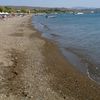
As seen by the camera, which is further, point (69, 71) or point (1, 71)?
point (69, 71)

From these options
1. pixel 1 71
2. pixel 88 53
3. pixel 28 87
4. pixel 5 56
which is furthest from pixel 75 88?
pixel 88 53

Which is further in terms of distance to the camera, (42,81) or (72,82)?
(72,82)

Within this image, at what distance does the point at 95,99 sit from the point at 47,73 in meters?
4.16

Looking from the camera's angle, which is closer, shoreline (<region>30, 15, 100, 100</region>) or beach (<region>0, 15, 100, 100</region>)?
beach (<region>0, 15, 100, 100</region>)

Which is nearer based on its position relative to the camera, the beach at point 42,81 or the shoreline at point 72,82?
the beach at point 42,81

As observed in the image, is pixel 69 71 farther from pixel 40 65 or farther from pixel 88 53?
pixel 88 53

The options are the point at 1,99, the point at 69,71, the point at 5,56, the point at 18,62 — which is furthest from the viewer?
the point at 5,56

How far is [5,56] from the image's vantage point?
1897 centimetres

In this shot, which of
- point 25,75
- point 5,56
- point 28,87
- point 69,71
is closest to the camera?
point 28,87

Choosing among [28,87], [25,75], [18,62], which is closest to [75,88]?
[28,87]

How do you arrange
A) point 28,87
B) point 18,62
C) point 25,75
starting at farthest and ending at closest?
point 18,62 < point 25,75 < point 28,87

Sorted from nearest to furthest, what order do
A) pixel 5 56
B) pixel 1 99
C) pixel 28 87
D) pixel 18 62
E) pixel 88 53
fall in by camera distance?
pixel 1 99 → pixel 28 87 → pixel 18 62 → pixel 5 56 → pixel 88 53

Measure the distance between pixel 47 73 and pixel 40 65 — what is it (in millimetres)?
2021

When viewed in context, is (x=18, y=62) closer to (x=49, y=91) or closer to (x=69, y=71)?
(x=69, y=71)
